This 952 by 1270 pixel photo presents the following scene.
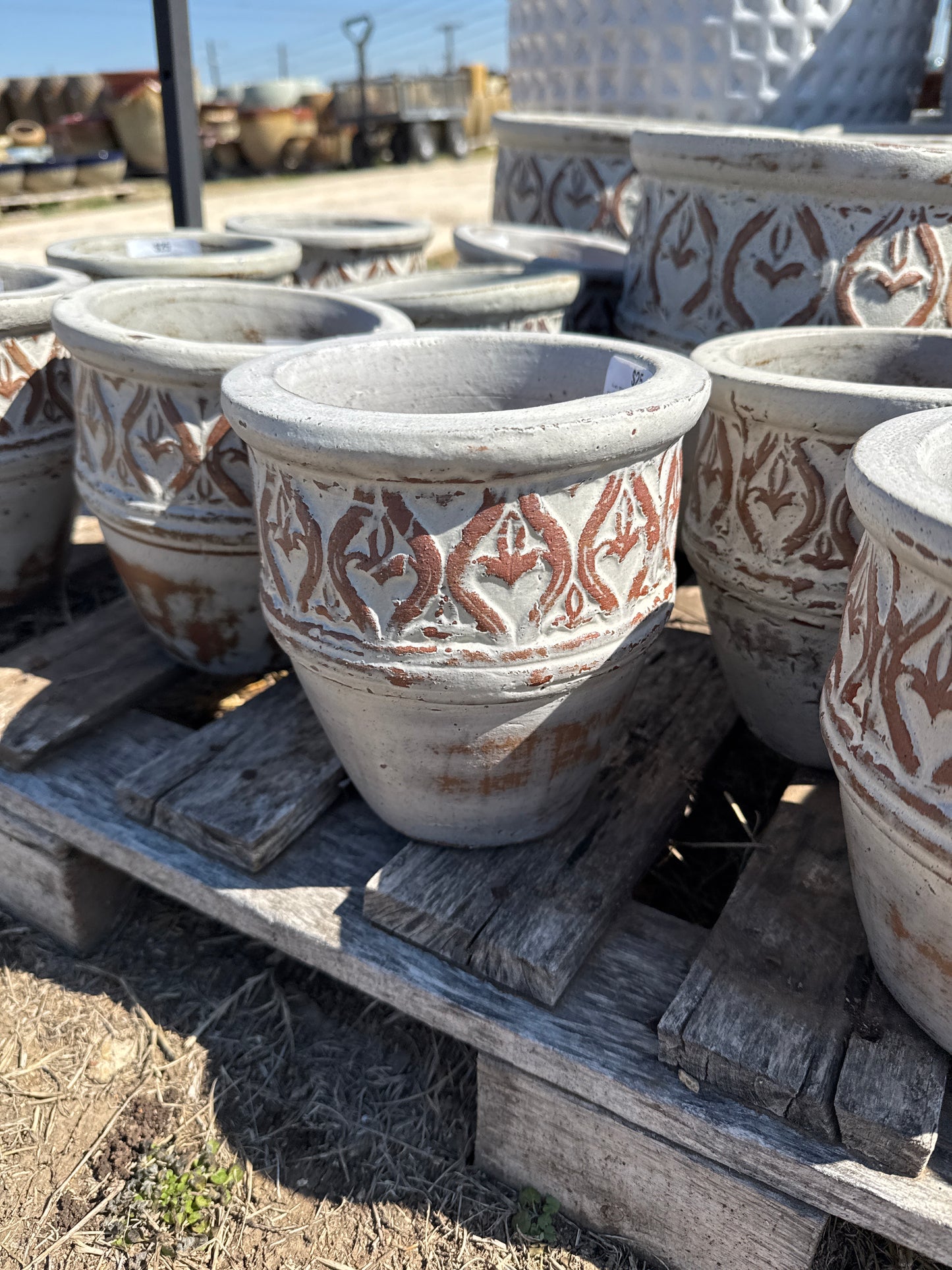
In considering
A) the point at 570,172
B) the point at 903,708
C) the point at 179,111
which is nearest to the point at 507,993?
the point at 903,708

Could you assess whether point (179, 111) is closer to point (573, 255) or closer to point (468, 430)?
point (573, 255)

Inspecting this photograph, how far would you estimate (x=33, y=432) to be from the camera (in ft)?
7.07

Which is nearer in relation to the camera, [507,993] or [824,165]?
[507,993]

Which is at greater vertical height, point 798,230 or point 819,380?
point 798,230

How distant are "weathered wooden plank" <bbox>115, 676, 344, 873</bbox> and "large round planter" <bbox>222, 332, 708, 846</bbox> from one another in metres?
0.12

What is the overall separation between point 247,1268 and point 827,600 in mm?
1224

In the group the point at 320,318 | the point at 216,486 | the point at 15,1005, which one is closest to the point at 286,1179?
the point at 15,1005

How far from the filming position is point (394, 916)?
1.43 metres

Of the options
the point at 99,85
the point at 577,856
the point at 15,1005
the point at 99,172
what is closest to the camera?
the point at 577,856

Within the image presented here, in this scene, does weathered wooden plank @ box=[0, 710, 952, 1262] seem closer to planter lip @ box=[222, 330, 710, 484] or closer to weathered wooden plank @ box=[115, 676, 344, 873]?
weathered wooden plank @ box=[115, 676, 344, 873]

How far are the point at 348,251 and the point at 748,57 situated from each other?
52.0 inches

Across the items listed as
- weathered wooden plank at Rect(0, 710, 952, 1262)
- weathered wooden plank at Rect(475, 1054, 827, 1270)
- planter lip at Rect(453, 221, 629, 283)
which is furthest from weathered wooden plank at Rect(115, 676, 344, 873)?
planter lip at Rect(453, 221, 629, 283)

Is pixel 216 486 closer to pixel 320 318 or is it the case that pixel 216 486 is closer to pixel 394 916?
pixel 320 318

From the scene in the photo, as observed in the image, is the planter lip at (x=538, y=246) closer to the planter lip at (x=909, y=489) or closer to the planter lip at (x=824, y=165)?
the planter lip at (x=824, y=165)
